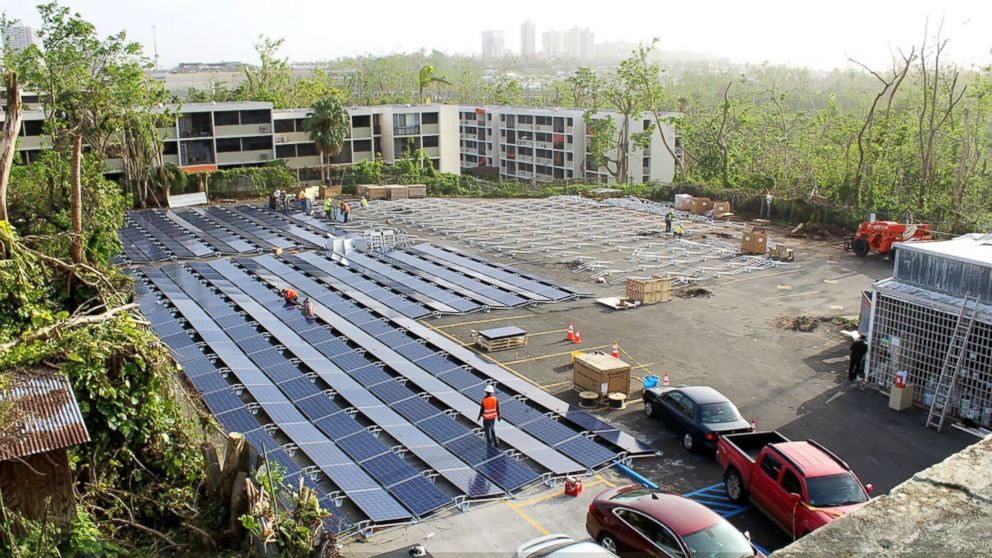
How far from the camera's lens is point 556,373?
2277 centimetres

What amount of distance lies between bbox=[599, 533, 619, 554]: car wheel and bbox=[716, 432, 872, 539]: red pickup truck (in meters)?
3.22

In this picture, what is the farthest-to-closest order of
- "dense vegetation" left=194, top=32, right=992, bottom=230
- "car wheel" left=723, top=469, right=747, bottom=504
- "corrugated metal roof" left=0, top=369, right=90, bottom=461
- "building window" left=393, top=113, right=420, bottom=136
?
"building window" left=393, top=113, right=420, bottom=136 < "dense vegetation" left=194, top=32, right=992, bottom=230 < "car wheel" left=723, top=469, right=747, bottom=504 < "corrugated metal roof" left=0, top=369, right=90, bottom=461

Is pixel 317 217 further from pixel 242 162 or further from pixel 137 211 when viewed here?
pixel 242 162

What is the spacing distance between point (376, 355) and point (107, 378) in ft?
33.2

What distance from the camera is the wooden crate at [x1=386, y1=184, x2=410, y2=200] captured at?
54875mm

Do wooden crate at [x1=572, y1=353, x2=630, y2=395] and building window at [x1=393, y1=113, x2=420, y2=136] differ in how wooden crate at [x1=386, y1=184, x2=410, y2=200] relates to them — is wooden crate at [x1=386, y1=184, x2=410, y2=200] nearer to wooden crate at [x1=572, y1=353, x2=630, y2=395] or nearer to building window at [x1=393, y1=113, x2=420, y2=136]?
building window at [x1=393, y1=113, x2=420, y2=136]

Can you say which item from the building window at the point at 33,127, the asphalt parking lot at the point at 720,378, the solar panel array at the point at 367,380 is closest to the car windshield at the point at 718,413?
the asphalt parking lot at the point at 720,378

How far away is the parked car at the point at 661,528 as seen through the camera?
12.2 metres

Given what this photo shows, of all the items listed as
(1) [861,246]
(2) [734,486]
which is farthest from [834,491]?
(1) [861,246]

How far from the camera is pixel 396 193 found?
55.0 m

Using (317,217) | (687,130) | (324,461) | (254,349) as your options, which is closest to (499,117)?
(687,130)

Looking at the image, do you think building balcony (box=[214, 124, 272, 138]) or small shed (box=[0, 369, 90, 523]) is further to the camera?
building balcony (box=[214, 124, 272, 138])

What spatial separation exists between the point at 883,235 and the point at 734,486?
25368mm

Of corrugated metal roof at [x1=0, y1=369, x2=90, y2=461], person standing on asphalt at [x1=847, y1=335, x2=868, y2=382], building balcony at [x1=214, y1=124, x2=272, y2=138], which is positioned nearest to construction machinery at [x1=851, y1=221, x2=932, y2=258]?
person standing on asphalt at [x1=847, y1=335, x2=868, y2=382]
